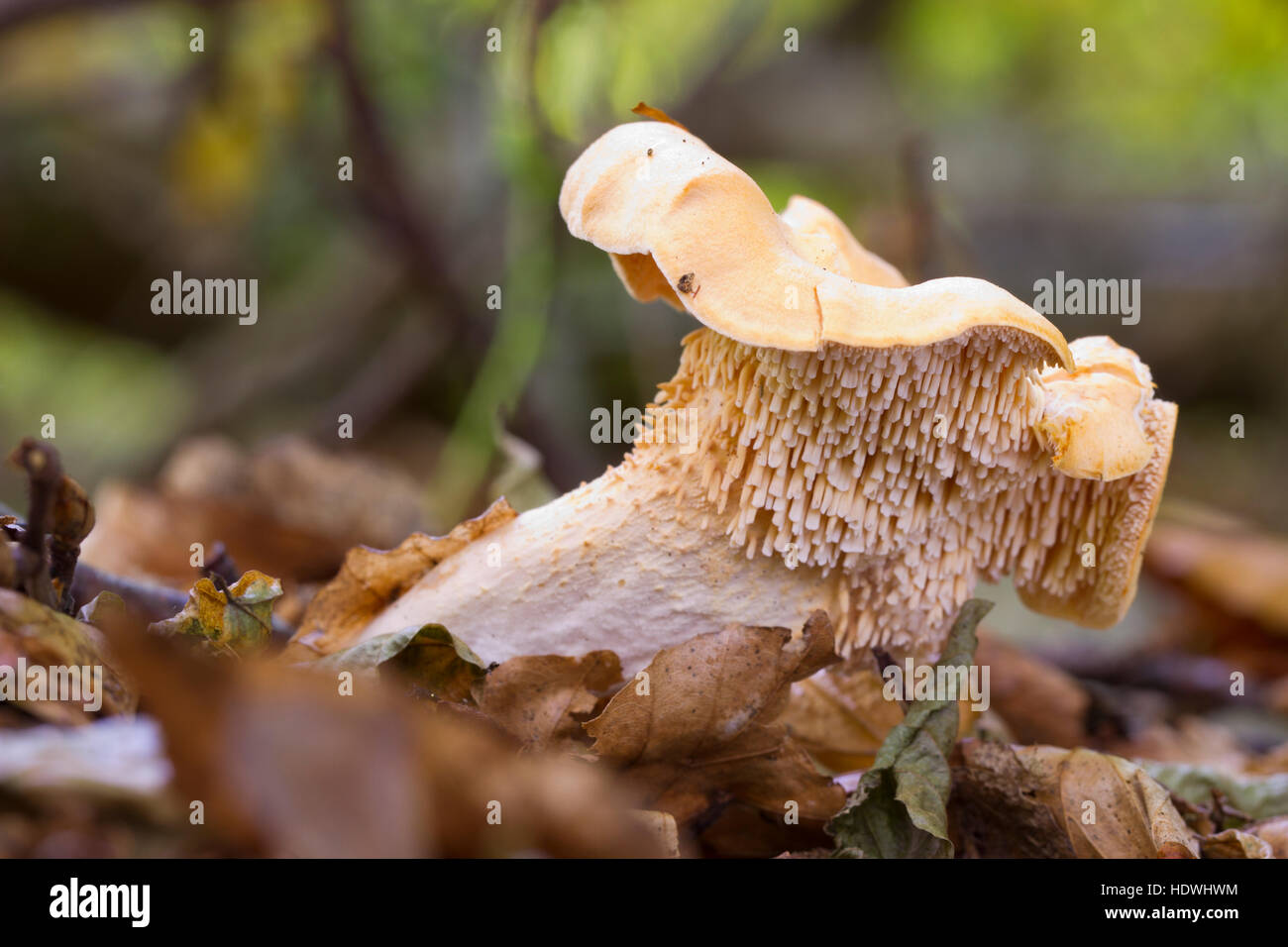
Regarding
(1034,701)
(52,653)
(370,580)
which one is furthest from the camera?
(1034,701)

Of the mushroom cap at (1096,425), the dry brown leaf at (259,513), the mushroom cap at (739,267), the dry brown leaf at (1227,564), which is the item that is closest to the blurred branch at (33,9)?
the dry brown leaf at (259,513)

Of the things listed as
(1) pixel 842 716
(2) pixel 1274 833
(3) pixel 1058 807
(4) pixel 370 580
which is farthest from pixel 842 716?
(4) pixel 370 580

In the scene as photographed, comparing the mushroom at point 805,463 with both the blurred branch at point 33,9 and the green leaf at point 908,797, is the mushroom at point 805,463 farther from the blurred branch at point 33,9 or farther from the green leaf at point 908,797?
the blurred branch at point 33,9

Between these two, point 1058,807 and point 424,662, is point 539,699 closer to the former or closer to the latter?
point 424,662

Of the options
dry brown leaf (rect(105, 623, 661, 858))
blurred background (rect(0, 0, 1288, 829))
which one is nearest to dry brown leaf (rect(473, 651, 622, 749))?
dry brown leaf (rect(105, 623, 661, 858))
